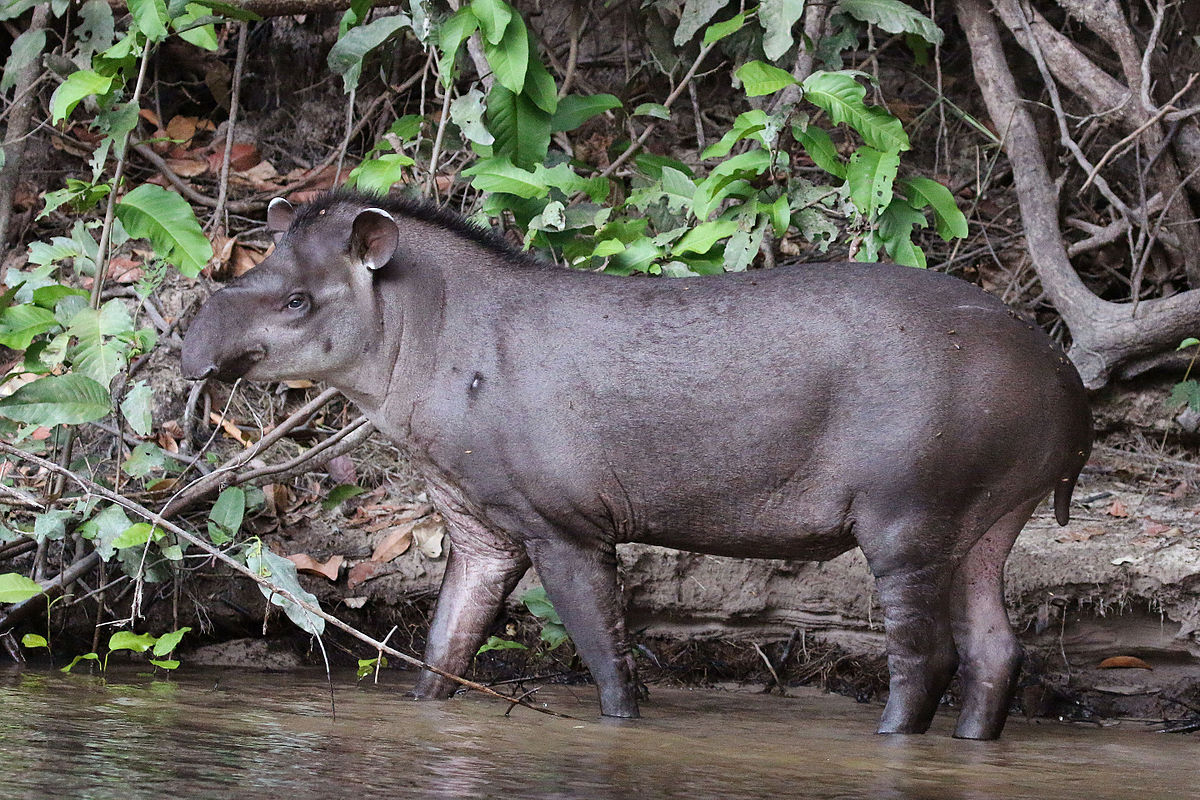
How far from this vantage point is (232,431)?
7.01 metres

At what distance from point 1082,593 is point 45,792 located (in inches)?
169

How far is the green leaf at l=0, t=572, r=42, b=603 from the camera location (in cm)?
499

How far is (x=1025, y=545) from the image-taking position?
593cm

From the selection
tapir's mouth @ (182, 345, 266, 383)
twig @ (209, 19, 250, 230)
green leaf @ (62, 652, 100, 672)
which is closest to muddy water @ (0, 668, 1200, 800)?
green leaf @ (62, 652, 100, 672)

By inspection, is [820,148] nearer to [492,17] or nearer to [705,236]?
[705,236]

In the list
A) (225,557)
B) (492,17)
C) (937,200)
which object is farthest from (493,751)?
(937,200)

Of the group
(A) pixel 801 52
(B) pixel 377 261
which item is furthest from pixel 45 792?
(A) pixel 801 52

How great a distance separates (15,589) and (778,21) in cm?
385

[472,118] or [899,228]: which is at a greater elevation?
[472,118]

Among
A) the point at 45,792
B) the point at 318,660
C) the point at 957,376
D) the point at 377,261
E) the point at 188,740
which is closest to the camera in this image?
the point at 45,792

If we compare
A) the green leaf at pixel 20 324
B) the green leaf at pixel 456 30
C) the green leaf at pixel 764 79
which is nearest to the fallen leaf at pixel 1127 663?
the green leaf at pixel 764 79

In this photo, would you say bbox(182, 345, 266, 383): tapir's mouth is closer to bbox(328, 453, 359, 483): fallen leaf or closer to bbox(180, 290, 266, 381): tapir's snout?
bbox(180, 290, 266, 381): tapir's snout

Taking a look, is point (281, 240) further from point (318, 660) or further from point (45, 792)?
point (45, 792)

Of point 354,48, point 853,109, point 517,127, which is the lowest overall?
point 517,127
